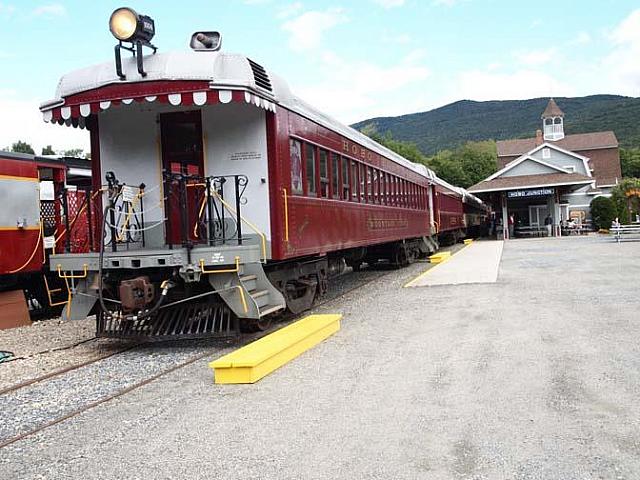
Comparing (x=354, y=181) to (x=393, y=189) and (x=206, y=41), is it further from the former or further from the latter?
(x=206, y=41)

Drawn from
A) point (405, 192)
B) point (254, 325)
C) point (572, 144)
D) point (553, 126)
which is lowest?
point (254, 325)

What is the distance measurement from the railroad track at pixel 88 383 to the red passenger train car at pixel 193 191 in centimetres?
28

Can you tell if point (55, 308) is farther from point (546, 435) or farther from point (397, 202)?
point (546, 435)

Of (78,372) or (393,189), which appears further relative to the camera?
(393,189)

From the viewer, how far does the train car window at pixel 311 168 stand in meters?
8.95

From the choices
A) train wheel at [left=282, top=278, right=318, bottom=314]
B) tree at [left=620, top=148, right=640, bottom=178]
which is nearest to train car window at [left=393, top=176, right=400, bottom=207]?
train wheel at [left=282, top=278, right=318, bottom=314]

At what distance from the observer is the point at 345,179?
10.9 metres

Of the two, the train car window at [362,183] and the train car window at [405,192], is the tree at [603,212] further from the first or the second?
the train car window at [362,183]

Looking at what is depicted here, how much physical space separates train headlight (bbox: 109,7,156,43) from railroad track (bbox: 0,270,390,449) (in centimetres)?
358

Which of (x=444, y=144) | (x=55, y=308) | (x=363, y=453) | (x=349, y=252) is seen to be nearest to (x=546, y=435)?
(x=363, y=453)

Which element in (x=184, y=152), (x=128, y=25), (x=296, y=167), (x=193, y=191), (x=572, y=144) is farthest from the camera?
(x=572, y=144)

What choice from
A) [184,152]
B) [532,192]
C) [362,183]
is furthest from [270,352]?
[532,192]

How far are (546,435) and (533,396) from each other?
887 mm

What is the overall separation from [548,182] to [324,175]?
92.0 ft
